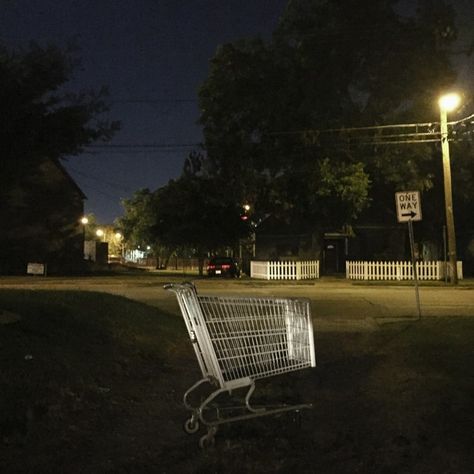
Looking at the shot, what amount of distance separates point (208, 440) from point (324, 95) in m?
27.8

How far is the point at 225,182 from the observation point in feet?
110

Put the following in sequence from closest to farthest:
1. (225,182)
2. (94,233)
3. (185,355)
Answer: (185,355), (225,182), (94,233)

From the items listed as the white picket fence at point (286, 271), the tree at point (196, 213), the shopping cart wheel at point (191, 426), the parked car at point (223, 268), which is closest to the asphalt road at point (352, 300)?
the white picket fence at point (286, 271)

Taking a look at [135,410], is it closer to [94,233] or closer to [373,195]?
[373,195]

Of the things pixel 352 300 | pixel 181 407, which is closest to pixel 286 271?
pixel 352 300

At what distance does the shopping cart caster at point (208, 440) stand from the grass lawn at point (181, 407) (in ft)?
0.18

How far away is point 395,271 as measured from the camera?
32.0 meters

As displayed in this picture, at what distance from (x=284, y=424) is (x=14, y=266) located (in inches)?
1455

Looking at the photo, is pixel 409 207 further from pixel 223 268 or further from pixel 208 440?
pixel 223 268

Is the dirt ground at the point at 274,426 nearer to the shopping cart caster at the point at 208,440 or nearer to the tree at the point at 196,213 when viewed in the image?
the shopping cart caster at the point at 208,440

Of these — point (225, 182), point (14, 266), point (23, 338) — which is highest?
point (225, 182)

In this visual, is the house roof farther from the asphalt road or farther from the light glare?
the light glare

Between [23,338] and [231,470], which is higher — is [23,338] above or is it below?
above

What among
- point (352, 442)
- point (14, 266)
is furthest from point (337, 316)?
point (14, 266)
